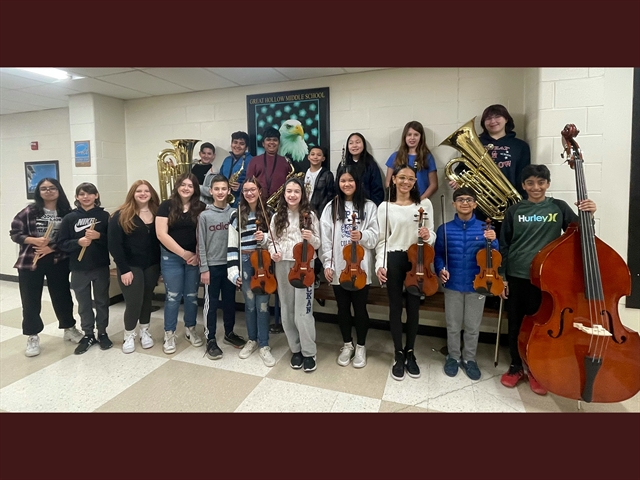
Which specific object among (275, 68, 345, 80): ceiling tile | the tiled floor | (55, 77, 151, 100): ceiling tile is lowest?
the tiled floor

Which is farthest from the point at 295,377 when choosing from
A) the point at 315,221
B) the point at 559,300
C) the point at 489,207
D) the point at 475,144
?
the point at 475,144

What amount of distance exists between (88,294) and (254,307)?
5.03ft

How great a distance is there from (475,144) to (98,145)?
4.16 meters

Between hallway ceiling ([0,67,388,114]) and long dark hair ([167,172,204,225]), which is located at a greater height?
hallway ceiling ([0,67,388,114])

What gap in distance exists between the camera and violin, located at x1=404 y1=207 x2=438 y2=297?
222 centimetres

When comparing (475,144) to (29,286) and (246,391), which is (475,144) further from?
(29,286)

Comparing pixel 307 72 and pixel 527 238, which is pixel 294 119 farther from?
pixel 527 238

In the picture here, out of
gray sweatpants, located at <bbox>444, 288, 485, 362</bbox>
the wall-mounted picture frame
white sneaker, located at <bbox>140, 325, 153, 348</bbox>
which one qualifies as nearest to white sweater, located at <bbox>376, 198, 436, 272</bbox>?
gray sweatpants, located at <bbox>444, 288, 485, 362</bbox>

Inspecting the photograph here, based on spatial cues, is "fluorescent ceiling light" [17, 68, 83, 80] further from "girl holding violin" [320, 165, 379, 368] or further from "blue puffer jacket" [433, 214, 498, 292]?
"blue puffer jacket" [433, 214, 498, 292]

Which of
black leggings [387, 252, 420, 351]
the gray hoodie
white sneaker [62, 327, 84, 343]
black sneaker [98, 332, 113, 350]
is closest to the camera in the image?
black leggings [387, 252, 420, 351]

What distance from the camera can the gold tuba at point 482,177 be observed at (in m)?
2.51

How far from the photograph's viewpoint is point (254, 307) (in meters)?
2.69

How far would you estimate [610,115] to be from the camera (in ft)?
7.63

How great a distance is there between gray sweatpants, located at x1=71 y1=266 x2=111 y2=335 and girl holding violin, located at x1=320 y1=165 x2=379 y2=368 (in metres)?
1.98
